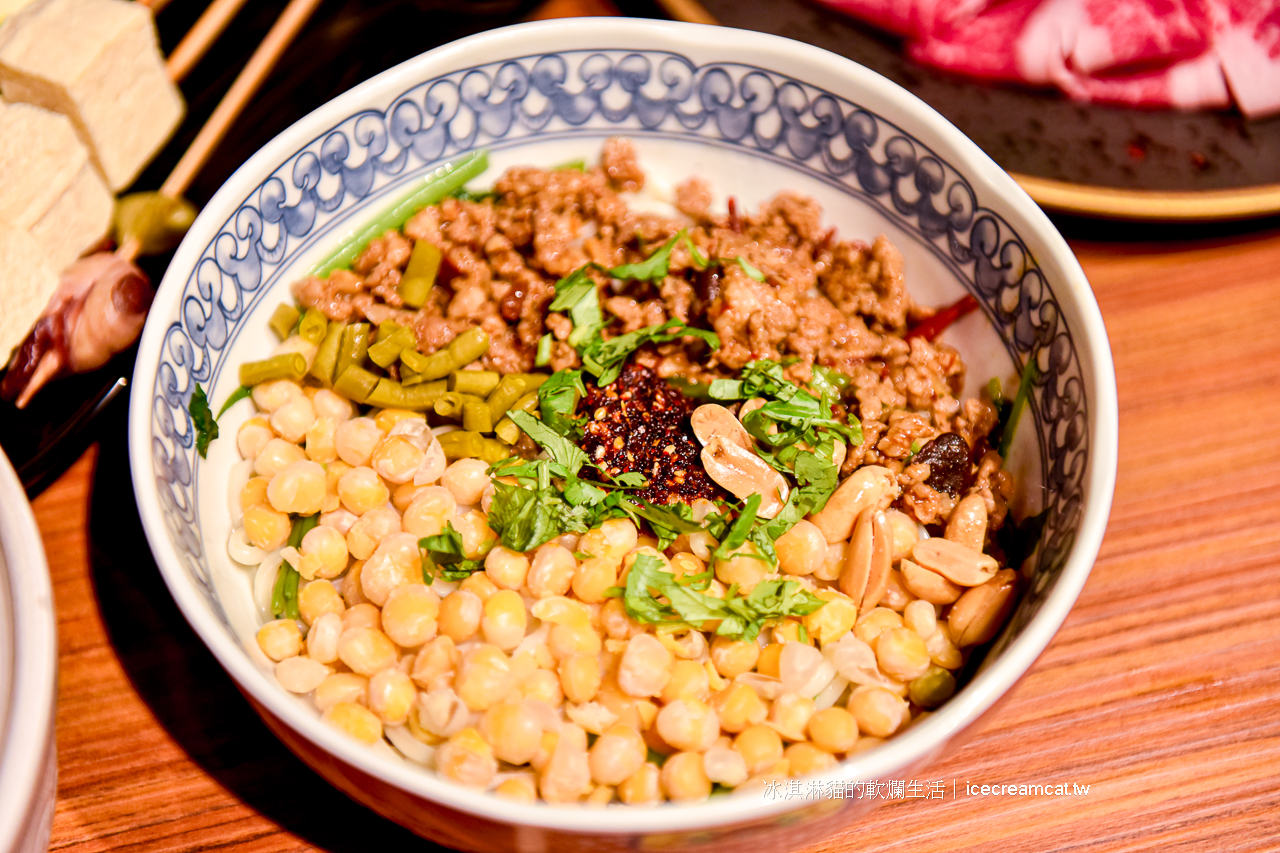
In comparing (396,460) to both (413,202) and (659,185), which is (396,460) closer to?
(413,202)

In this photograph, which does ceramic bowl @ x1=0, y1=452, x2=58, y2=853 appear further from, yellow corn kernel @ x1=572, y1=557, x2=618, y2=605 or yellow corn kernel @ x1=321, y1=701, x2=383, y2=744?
yellow corn kernel @ x1=572, y1=557, x2=618, y2=605

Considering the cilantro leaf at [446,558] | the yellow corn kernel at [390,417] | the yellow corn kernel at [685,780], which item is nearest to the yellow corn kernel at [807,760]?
the yellow corn kernel at [685,780]

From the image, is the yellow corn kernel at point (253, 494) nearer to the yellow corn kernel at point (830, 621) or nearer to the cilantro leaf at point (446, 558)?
the cilantro leaf at point (446, 558)

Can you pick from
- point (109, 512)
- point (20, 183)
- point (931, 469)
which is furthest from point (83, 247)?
point (931, 469)

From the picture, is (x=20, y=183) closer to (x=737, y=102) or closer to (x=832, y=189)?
(x=737, y=102)

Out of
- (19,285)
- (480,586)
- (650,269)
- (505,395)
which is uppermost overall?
(650,269)

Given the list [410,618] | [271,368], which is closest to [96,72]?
[271,368]
